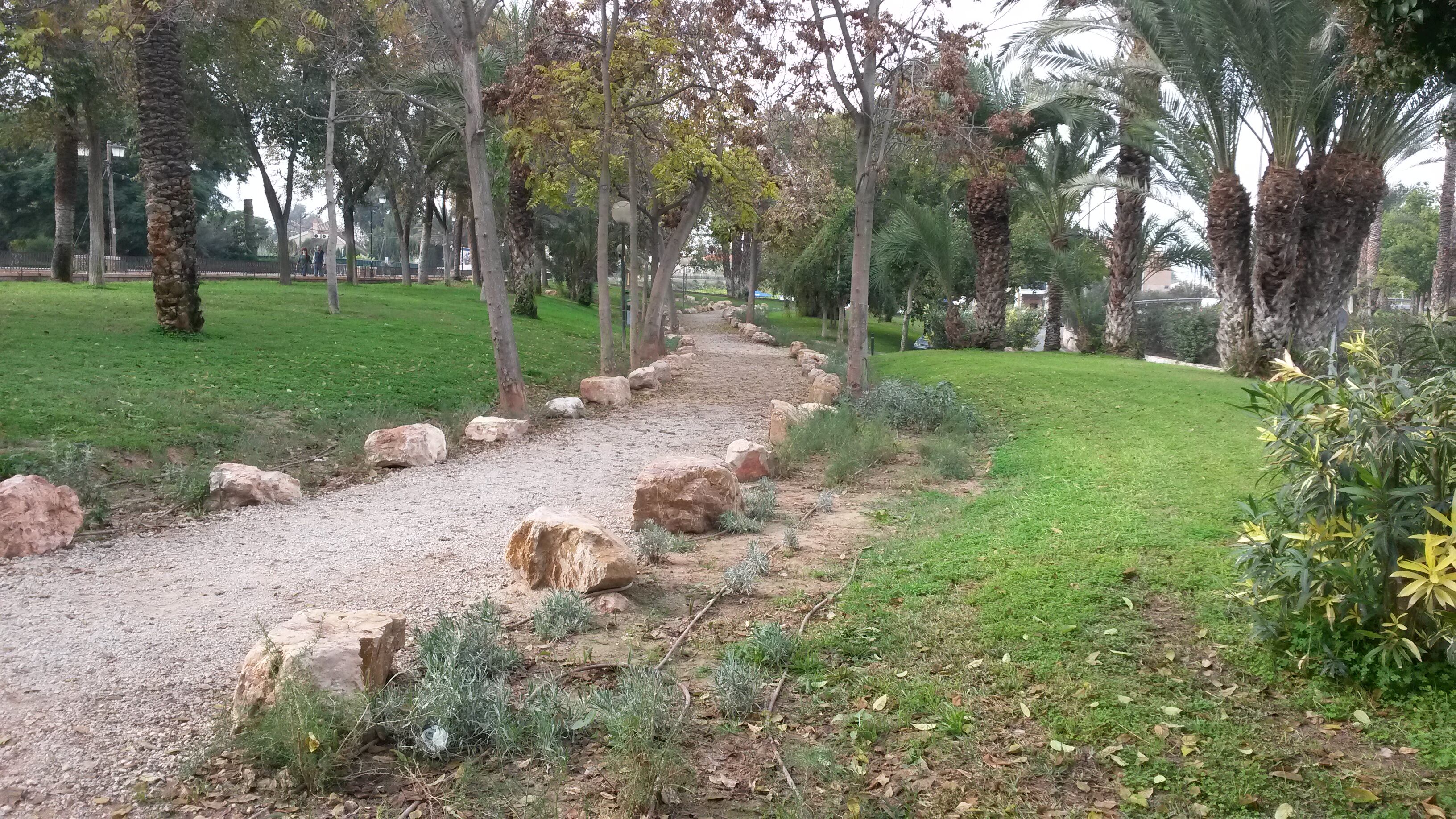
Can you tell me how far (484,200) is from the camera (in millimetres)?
11750

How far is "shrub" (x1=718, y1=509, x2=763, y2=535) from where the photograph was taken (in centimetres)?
677

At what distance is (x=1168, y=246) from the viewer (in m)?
27.6

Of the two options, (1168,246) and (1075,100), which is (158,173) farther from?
(1168,246)

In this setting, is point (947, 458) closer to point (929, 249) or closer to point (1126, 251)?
point (1126, 251)

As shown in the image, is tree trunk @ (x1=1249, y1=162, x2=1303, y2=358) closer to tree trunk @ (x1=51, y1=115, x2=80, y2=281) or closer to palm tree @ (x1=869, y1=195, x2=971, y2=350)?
palm tree @ (x1=869, y1=195, x2=971, y2=350)

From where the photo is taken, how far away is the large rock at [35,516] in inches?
231

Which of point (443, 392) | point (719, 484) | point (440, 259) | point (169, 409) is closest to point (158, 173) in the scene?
point (443, 392)

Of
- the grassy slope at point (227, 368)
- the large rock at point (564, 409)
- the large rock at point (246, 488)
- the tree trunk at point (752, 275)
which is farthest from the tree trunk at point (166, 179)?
the tree trunk at point (752, 275)

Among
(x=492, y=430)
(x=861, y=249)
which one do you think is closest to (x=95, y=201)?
(x=492, y=430)

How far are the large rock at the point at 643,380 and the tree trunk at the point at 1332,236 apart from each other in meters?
10.9

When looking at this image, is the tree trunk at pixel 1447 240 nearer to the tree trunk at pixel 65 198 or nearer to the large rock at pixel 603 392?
the large rock at pixel 603 392

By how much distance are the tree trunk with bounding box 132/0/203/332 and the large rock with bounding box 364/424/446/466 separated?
662 cm

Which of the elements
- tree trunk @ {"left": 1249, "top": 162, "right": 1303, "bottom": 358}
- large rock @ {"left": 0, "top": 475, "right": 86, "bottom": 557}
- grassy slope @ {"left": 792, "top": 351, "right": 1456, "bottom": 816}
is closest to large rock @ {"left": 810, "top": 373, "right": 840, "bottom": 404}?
grassy slope @ {"left": 792, "top": 351, "right": 1456, "bottom": 816}

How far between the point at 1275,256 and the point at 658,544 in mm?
13999
